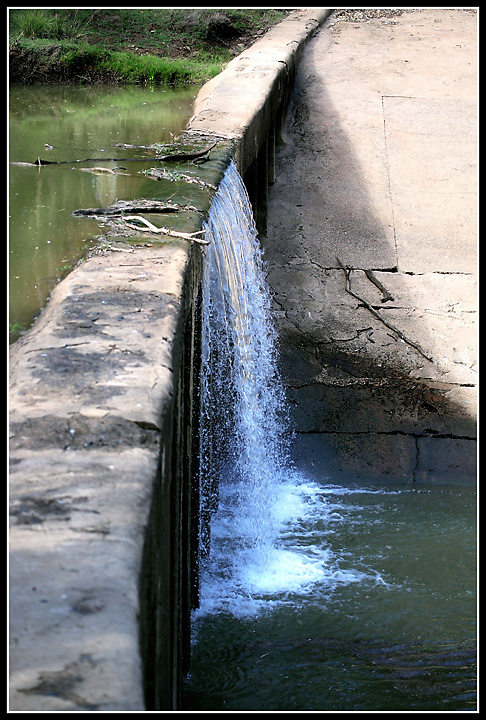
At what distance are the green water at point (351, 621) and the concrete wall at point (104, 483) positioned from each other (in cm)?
44

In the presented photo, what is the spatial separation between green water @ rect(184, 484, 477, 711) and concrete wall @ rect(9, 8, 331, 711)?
17.3 inches

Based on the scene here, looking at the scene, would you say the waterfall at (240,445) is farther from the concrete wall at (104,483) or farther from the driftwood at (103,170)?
the concrete wall at (104,483)

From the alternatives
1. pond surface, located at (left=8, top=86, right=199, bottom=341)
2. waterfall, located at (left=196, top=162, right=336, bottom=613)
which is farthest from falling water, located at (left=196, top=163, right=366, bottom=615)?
pond surface, located at (left=8, top=86, right=199, bottom=341)

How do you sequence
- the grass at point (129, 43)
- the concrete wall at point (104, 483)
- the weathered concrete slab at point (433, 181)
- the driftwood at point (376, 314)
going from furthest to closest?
the grass at point (129, 43) < the weathered concrete slab at point (433, 181) < the driftwood at point (376, 314) < the concrete wall at point (104, 483)

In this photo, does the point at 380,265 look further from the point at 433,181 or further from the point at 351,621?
the point at 351,621

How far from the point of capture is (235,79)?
6.48 metres

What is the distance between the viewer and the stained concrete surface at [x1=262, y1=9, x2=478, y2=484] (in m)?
5.47

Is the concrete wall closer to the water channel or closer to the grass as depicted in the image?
the water channel

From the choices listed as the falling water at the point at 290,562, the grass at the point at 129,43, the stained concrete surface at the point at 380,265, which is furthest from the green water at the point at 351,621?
the grass at the point at 129,43

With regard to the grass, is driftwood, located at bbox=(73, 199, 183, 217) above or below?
below

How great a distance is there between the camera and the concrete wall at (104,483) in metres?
1.41

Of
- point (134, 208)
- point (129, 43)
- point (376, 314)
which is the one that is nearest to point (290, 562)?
point (134, 208)

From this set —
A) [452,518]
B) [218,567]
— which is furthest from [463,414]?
[218,567]

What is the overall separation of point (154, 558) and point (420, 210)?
17.6 ft
